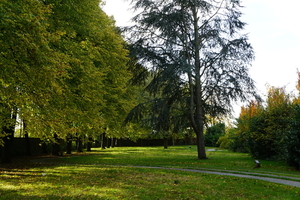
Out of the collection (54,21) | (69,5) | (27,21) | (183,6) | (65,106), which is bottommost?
(65,106)

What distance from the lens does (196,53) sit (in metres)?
19.0

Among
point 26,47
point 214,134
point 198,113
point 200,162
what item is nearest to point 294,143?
point 200,162

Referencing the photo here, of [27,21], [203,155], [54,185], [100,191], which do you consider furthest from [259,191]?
[203,155]

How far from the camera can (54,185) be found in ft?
30.3

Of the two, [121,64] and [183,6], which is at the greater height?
[183,6]

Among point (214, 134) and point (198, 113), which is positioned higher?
point (198, 113)

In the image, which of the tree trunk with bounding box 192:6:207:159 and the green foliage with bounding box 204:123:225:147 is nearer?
the tree trunk with bounding box 192:6:207:159

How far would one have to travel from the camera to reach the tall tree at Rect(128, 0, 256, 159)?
1766 centimetres

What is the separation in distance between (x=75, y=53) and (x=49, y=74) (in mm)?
4891

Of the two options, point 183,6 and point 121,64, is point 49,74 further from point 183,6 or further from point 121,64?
point 183,6

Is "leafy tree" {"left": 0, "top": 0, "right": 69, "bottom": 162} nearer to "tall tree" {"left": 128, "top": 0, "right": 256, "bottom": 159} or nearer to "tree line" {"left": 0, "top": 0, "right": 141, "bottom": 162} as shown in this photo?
"tree line" {"left": 0, "top": 0, "right": 141, "bottom": 162}

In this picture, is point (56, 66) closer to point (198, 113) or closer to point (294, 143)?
point (294, 143)

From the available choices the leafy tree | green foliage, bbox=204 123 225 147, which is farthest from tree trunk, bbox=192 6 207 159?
green foliage, bbox=204 123 225 147

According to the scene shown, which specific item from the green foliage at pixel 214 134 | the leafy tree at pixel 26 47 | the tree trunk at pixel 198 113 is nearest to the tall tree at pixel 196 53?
the tree trunk at pixel 198 113
